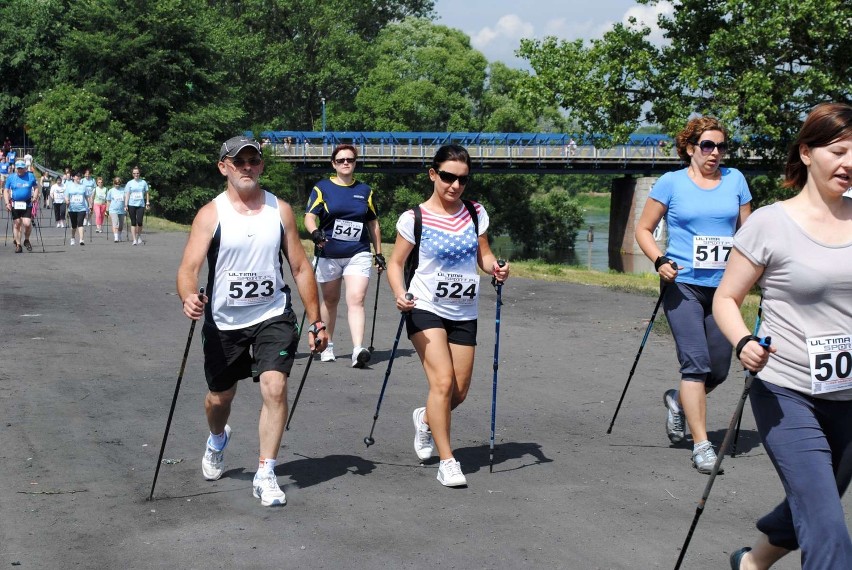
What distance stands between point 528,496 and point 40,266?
55.2ft

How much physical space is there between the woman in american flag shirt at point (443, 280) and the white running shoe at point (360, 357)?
13.2 feet

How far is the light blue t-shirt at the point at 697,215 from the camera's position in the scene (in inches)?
306

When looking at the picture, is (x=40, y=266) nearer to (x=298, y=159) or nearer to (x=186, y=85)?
(x=186, y=85)

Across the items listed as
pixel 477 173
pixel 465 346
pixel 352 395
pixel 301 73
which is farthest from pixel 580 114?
pixel 301 73

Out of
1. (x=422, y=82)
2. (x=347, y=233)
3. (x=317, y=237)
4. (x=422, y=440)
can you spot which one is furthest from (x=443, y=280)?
(x=422, y=82)

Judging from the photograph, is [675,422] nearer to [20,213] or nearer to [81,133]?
[20,213]

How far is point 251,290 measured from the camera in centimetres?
669

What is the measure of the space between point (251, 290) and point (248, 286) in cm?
3

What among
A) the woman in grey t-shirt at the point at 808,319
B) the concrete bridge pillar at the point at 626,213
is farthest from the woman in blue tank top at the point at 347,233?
the concrete bridge pillar at the point at 626,213

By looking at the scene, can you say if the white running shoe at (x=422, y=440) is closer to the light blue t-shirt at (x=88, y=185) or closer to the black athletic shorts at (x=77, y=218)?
the black athletic shorts at (x=77, y=218)

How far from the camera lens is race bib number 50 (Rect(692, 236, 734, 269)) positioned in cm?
774

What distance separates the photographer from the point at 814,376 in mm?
4359

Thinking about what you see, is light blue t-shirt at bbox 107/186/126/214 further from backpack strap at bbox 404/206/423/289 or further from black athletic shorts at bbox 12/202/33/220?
backpack strap at bbox 404/206/423/289

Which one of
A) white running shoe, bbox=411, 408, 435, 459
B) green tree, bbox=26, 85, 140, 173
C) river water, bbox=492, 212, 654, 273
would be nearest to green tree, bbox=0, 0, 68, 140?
green tree, bbox=26, 85, 140, 173
